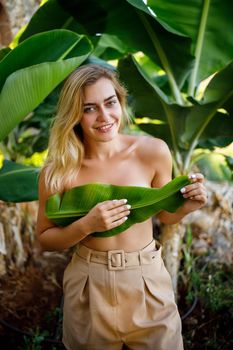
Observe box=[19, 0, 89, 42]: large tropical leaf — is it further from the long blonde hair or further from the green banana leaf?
the green banana leaf

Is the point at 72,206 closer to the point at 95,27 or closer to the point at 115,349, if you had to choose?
the point at 115,349

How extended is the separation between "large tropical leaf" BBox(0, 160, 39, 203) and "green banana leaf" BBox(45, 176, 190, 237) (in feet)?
2.03

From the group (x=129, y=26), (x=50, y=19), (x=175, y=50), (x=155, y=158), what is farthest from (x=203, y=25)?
(x=155, y=158)

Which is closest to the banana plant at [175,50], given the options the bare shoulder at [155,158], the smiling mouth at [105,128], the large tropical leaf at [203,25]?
the large tropical leaf at [203,25]

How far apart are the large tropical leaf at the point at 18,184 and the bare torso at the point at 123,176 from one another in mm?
609

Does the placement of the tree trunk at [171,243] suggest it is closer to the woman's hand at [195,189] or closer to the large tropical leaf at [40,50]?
the woman's hand at [195,189]

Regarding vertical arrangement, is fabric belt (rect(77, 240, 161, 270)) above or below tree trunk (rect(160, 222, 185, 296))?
above

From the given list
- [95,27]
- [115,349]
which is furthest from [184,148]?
[115,349]

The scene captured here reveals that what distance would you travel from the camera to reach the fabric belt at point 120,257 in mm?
1329

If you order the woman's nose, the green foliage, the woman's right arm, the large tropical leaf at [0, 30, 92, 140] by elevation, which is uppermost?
the large tropical leaf at [0, 30, 92, 140]

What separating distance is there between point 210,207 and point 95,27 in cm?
167

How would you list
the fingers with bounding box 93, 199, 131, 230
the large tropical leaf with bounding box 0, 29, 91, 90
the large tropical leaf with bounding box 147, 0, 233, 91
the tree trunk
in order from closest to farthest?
the fingers with bounding box 93, 199, 131, 230 → the large tropical leaf with bounding box 0, 29, 91, 90 → the large tropical leaf with bounding box 147, 0, 233, 91 → the tree trunk

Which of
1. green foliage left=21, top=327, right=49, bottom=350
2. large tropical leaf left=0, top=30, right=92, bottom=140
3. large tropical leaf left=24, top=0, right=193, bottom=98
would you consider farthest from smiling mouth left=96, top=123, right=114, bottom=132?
green foliage left=21, top=327, right=49, bottom=350

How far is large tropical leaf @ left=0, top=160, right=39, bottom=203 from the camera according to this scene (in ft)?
6.34
